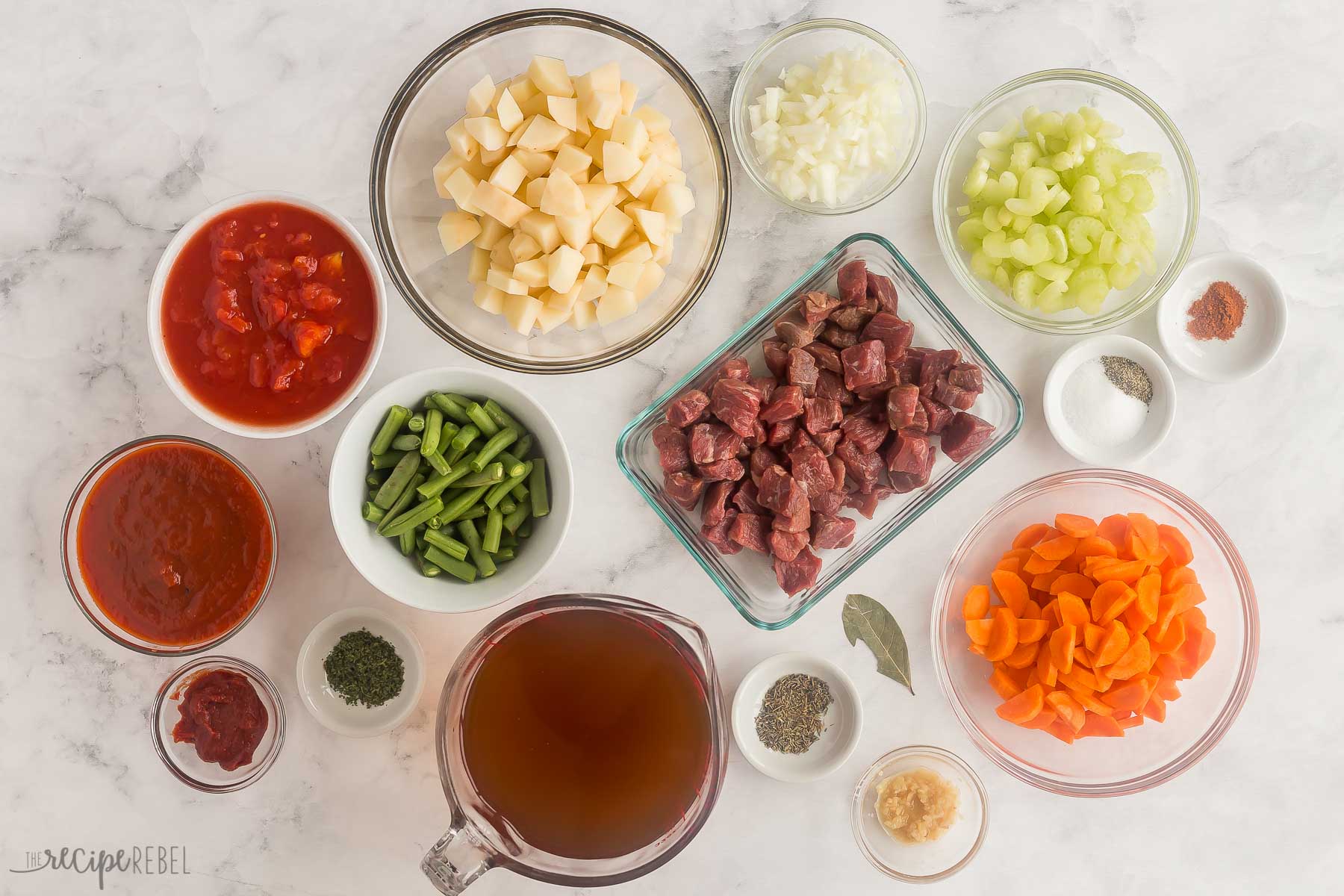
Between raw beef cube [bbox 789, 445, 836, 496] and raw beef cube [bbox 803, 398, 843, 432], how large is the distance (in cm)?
8

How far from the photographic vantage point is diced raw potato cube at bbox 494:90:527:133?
2068 millimetres

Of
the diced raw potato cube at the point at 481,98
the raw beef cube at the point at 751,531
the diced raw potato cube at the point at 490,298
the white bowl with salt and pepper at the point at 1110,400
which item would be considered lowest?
the white bowl with salt and pepper at the point at 1110,400

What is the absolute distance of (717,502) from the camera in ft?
7.71

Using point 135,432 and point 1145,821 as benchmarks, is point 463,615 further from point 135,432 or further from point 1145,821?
point 1145,821

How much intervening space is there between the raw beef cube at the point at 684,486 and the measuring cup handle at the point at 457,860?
101cm

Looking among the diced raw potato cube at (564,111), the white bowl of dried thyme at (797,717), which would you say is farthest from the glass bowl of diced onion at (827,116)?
the white bowl of dried thyme at (797,717)

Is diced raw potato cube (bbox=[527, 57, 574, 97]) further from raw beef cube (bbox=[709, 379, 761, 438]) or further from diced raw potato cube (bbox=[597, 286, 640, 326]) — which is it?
raw beef cube (bbox=[709, 379, 761, 438])

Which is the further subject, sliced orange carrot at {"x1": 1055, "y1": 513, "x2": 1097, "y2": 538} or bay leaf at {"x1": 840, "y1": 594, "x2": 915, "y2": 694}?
bay leaf at {"x1": 840, "y1": 594, "x2": 915, "y2": 694}

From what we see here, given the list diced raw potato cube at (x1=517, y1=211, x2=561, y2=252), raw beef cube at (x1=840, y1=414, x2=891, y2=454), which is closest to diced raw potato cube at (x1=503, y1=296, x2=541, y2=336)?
diced raw potato cube at (x1=517, y1=211, x2=561, y2=252)

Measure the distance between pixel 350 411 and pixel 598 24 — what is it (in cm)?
129

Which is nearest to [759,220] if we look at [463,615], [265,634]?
[463,615]

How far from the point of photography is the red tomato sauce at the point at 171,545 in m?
2.20

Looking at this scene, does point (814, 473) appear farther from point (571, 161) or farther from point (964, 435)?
point (571, 161)

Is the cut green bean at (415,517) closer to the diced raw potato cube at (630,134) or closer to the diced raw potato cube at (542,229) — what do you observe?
the diced raw potato cube at (542,229)
